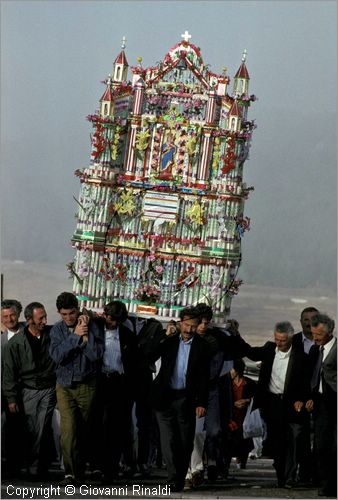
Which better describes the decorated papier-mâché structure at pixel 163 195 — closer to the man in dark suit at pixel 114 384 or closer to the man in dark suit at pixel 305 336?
the man in dark suit at pixel 305 336

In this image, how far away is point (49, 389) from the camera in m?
13.9

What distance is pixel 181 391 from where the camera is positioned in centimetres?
1352

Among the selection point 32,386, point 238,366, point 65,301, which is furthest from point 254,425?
point 65,301

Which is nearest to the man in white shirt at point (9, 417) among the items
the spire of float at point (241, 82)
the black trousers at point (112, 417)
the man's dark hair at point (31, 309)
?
the man's dark hair at point (31, 309)

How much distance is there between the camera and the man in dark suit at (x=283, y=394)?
45.7 ft

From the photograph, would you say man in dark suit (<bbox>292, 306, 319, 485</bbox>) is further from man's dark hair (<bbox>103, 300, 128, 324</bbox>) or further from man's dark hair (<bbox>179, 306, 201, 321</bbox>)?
man's dark hair (<bbox>103, 300, 128, 324</bbox>)

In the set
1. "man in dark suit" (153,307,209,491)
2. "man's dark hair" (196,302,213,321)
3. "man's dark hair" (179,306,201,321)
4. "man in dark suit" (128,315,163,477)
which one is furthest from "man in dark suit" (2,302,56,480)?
"man's dark hair" (196,302,213,321)

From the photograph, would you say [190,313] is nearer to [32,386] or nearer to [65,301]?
[65,301]

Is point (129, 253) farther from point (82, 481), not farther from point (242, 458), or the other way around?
point (82, 481)

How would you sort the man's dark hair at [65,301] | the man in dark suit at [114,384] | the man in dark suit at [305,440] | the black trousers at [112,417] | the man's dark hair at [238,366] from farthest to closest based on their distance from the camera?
1. the man's dark hair at [238,366]
2. the man in dark suit at [305,440]
3. the black trousers at [112,417]
4. the man in dark suit at [114,384]
5. the man's dark hair at [65,301]

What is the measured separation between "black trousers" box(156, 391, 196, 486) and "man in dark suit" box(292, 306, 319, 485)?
1.09 m

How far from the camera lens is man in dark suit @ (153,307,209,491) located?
44.2 feet

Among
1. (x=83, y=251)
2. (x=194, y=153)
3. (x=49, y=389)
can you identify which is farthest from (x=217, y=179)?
(x=49, y=389)

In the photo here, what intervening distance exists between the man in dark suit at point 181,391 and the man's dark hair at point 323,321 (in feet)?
3.10
